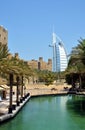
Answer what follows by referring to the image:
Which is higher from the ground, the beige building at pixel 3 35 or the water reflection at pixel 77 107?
the beige building at pixel 3 35

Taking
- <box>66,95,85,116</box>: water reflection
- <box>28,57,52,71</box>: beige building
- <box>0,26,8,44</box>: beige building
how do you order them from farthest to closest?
1. <box>28,57,52,71</box>: beige building
2. <box>0,26,8,44</box>: beige building
3. <box>66,95,85,116</box>: water reflection

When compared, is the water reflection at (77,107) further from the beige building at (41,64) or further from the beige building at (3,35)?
the beige building at (41,64)

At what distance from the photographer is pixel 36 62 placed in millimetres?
178875

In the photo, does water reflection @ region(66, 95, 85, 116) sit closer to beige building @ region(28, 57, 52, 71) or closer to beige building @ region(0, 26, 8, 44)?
beige building @ region(0, 26, 8, 44)

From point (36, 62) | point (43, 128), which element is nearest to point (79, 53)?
point (43, 128)

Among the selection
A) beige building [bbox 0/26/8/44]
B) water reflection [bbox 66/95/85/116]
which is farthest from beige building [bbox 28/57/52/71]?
water reflection [bbox 66/95/85/116]

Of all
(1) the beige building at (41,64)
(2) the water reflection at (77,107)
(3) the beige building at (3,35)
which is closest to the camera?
(2) the water reflection at (77,107)

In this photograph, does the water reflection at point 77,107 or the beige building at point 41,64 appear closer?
the water reflection at point 77,107

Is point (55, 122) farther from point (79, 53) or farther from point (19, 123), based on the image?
point (79, 53)

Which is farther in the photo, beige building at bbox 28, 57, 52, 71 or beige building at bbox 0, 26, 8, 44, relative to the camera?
beige building at bbox 28, 57, 52, 71

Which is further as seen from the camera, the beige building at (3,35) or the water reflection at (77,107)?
the beige building at (3,35)

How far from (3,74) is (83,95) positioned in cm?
2907

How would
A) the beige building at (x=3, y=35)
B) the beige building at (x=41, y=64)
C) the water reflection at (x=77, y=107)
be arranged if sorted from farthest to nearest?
the beige building at (x=41, y=64) < the beige building at (x=3, y=35) < the water reflection at (x=77, y=107)

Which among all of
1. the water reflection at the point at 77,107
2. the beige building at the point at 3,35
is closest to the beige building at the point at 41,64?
the beige building at the point at 3,35
